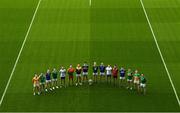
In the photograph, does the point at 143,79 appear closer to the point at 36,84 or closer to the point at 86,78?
the point at 86,78

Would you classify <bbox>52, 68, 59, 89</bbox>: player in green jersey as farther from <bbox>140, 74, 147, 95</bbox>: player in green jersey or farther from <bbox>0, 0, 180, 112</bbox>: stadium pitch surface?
<bbox>140, 74, 147, 95</bbox>: player in green jersey

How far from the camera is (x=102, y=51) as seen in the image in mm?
35469

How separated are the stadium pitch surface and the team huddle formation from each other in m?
0.63

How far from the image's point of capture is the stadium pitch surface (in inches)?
1127

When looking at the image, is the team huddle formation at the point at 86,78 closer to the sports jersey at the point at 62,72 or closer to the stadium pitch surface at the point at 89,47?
the sports jersey at the point at 62,72

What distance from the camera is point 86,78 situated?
30859mm

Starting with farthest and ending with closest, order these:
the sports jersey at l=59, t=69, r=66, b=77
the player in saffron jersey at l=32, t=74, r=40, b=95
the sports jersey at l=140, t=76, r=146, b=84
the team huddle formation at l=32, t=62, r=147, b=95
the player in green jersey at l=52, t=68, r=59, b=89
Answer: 1. the sports jersey at l=59, t=69, r=66, b=77
2. the player in green jersey at l=52, t=68, r=59, b=89
3. the team huddle formation at l=32, t=62, r=147, b=95
4. the player in saffron jersey at l=32, t=74, r=40, b=95
5. the sports jersey at l=140, t=76, r=146, b=84

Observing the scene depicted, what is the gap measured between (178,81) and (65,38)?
454 inches

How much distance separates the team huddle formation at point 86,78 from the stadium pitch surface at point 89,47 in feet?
2.08

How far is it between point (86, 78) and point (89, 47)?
586cm

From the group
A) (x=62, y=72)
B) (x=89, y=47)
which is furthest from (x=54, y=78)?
(x=89, y=47)

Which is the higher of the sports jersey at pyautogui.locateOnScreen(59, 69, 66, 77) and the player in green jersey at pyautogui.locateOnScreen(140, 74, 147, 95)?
the sports jersey at pyautogui.locateOnScreen(59, 69, 66, 77)

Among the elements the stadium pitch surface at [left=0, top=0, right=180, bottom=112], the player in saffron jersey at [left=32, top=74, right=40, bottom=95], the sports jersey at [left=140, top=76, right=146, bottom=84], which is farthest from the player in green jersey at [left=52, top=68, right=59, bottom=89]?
the sports jersey at [left=140, top=76, right=146, bottom=84]

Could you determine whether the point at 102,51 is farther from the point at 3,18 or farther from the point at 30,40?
the point at 3,18
